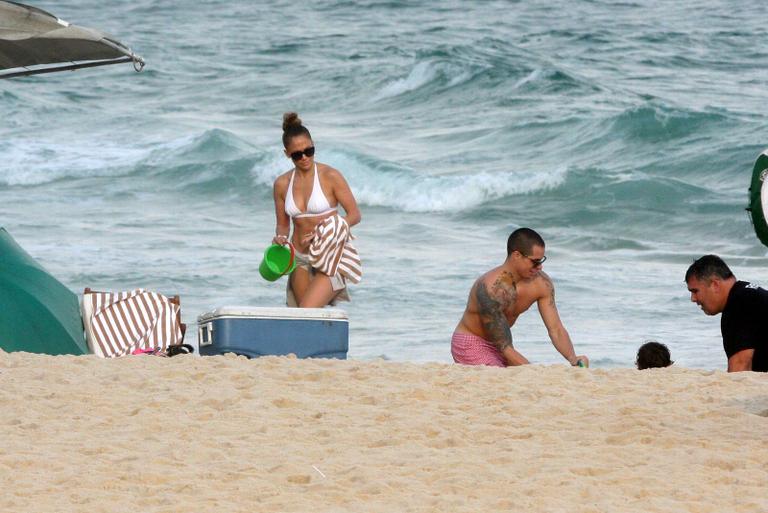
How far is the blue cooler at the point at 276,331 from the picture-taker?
21.3ft

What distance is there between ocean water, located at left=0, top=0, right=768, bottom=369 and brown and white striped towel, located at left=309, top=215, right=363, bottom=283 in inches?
93.6

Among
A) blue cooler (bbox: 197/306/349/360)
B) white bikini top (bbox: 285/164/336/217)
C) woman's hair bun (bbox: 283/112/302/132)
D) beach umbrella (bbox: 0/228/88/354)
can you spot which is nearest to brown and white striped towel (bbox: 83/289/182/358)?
beach umbrella (bbox: 0/228/88/354)

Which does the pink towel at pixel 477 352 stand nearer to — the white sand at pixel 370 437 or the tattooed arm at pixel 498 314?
the tattooed arm at pixel 498 314

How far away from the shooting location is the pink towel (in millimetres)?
6863

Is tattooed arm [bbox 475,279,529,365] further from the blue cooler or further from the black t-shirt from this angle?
the black t-shirt

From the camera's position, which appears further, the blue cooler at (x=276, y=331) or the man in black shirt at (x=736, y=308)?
the blue cooler at (x=276, y=331)

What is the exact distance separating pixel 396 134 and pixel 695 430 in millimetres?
15626

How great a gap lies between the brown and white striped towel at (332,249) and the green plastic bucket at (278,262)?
0.12 metres

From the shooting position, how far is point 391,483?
4191mm

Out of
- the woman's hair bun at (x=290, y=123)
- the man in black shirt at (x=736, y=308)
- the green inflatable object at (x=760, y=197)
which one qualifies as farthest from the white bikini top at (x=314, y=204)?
the green inflatable object at (x=760, y=197)

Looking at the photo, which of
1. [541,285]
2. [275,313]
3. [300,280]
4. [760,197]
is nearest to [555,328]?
[541,285]

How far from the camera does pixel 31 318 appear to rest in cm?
684

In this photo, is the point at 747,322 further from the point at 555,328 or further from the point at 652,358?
the point at 555,328

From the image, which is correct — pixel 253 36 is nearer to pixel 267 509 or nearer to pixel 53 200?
pixel 53 200
